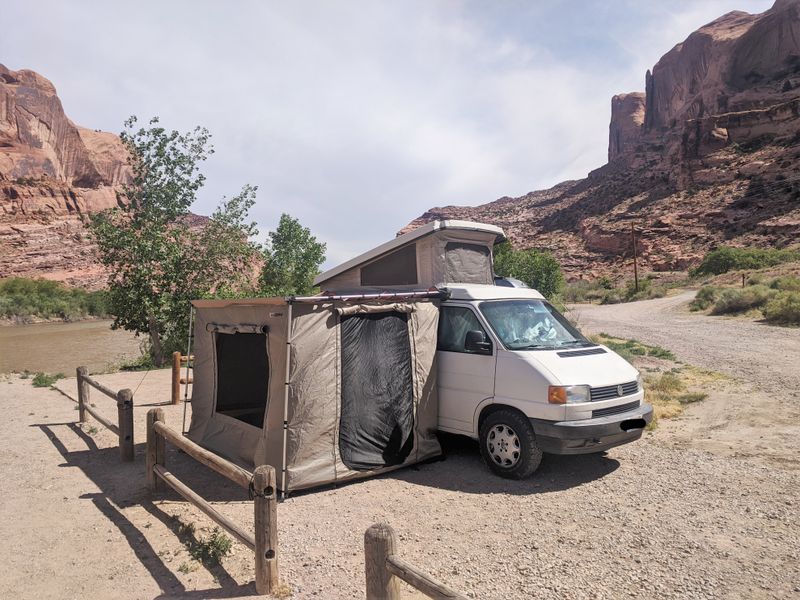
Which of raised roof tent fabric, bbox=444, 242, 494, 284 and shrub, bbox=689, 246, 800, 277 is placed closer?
raised roof tent fabric, bbox=444, 242, 494, 284

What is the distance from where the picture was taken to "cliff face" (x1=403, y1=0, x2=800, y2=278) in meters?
61.2

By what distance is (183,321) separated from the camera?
1628 centimetres

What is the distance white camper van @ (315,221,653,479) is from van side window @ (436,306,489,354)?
0.01m

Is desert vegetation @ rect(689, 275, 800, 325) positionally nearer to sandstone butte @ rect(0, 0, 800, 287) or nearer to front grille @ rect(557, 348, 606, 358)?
front grille @ rect(557, 348, 606, 358)

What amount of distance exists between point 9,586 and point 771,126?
8989cm

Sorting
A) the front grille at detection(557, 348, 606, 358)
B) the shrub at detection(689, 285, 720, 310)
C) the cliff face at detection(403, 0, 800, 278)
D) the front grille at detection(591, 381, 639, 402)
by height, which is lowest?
the front grille at detection(591, 381, 639, 402)

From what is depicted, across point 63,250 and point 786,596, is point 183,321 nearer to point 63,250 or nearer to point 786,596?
point 786,596

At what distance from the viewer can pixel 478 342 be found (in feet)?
20.6

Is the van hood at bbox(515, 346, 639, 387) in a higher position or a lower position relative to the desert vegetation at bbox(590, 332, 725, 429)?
higher

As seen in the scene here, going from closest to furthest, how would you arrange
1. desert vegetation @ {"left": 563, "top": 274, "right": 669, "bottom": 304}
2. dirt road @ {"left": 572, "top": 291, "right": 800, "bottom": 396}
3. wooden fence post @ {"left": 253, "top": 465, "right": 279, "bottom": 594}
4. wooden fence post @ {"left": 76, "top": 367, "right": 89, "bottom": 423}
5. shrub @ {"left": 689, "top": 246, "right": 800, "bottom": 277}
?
1. wooden fence post @ {"left": 253, "top": 465, "right": 279, "bottom": 594}
2. wooden fence post @ {"left": 76, "top": 367, "right": 89, "bottom": 423}
3. dirt road @ {"left": 572, "top": 291, "right": 800, "bottom": 396}
4. shrub @ {"left": 689, "top": 246, "right": 800, "bottom": 277}
5. desert vegetation @ {"left": 563, "top": 274, "right": 669, "bottom": 304}

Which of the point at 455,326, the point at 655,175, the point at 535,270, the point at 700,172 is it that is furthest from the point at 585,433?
the point at 655,175

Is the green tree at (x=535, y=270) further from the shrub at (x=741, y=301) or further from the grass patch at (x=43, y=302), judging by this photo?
the grass patch at (x=43, y=302)

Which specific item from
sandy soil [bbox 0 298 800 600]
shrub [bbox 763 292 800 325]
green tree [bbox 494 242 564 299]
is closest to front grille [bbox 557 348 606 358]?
sandy soil [bbox 0 298 800 600]

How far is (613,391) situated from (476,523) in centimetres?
217
